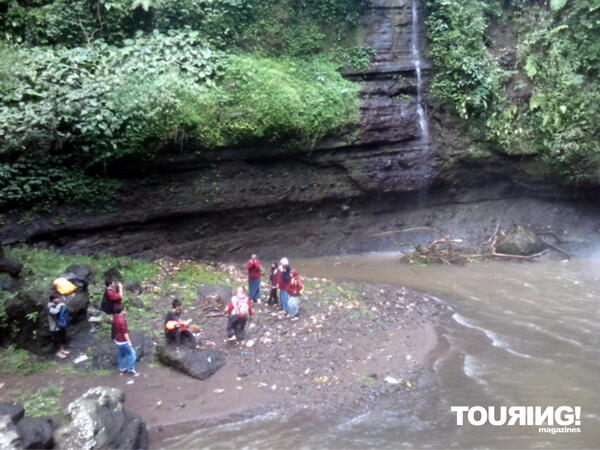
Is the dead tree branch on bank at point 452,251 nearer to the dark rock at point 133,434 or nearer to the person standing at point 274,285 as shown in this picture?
the person standing at point 274,285

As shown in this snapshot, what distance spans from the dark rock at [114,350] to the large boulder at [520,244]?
12.7 meters

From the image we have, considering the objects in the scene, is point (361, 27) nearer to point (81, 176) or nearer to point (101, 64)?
point (101, 64)

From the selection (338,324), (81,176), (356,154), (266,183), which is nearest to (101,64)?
(81,176)

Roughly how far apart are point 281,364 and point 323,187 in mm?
9017

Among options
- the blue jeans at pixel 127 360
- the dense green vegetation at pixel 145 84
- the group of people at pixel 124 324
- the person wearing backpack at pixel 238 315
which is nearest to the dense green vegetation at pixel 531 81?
the dense green vegetation at pixel 145 84

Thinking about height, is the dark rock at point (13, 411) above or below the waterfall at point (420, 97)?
below

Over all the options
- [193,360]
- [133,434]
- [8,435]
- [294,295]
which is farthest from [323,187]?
[8,435]

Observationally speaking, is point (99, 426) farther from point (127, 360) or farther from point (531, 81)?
point (531, 81)

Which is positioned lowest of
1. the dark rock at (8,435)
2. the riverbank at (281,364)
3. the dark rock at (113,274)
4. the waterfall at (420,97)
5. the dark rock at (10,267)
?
the riverbank at (281,364)

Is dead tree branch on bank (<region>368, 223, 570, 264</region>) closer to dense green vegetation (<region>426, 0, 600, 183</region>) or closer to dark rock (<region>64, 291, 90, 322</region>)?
dense green vegetation (<region>426, 0, 600, 183</region>)

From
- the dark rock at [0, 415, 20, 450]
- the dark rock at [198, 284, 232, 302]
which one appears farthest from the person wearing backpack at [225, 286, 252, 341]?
the dark rock at [0, 415, 20, 450]

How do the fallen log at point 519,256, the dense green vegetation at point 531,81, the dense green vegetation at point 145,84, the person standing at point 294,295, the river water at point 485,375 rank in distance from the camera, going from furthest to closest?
the dense green vegetation at point 531,81
the fallen log at point 519,256
the dense green vegetation at point 145,84
the person standing at point 294,295
the river water at point 485,375

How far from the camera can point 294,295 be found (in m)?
11.7

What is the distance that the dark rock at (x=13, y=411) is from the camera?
6820 millimetres
